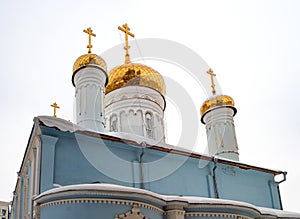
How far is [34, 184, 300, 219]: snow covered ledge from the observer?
22.5 feet

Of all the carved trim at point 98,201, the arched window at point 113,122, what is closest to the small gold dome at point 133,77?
the arched window at point 113,122

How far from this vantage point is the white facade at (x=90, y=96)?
1209cm

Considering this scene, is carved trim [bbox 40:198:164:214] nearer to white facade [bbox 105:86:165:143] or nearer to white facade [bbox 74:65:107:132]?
white facade [bbox 74:65:107:132]

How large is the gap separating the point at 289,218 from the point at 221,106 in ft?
19.0

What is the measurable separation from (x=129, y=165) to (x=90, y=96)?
3.75 metres

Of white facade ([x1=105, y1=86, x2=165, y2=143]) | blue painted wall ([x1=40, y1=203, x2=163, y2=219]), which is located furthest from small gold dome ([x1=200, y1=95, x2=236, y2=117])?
blue painted wall ([x1=40, y1=203, x2=163, y2=219])

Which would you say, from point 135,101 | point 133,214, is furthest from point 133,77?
point 133,214

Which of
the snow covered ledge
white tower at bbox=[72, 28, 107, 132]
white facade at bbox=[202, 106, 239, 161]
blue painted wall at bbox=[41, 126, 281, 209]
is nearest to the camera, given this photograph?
the snow covered ledge

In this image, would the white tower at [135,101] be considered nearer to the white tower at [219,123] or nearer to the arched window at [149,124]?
the arched window at [149,124]

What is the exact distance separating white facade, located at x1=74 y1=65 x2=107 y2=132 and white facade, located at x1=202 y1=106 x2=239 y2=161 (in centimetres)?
438

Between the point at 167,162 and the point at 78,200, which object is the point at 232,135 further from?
the point at 78,200

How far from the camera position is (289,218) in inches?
396

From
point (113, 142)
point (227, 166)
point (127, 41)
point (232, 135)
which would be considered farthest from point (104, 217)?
point (127, 41)

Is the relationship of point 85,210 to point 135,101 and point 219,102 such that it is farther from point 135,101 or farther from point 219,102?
point 219,102
